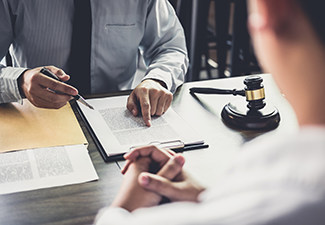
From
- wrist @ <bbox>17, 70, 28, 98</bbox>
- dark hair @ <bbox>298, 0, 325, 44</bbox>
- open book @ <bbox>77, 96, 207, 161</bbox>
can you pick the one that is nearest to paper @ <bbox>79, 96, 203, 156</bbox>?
open book @ <bbox>77, 96, 207, 161</bbox>

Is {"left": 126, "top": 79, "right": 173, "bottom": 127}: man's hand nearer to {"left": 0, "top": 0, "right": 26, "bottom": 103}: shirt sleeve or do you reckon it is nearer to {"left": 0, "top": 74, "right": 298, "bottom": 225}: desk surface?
{"left": 0, "top": 74, "right": 298, "bottom": 225}: desk surface

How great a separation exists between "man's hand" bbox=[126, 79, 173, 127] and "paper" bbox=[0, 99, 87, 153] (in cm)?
20

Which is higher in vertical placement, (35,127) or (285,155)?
(285,155)

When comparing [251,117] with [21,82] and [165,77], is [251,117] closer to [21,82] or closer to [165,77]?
[165,77]

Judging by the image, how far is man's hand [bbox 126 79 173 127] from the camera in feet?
3.78

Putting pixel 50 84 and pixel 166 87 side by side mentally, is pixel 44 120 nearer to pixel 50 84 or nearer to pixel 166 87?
pixel 50 84

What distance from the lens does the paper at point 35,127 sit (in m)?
0.96

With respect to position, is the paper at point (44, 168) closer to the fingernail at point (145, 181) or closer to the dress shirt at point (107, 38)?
the fingernail at point (145, 181)

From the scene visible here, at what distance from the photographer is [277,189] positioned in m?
0.43

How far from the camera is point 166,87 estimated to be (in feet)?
4.50

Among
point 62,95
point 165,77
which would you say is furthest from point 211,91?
point 62,95

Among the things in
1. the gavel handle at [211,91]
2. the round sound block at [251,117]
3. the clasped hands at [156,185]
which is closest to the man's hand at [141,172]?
the clasped hands at [156,185]

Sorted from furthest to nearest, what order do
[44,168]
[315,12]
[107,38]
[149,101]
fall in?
[107,38]
[149,101]
[44,168]
[315,12]

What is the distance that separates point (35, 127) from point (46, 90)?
0.13m
